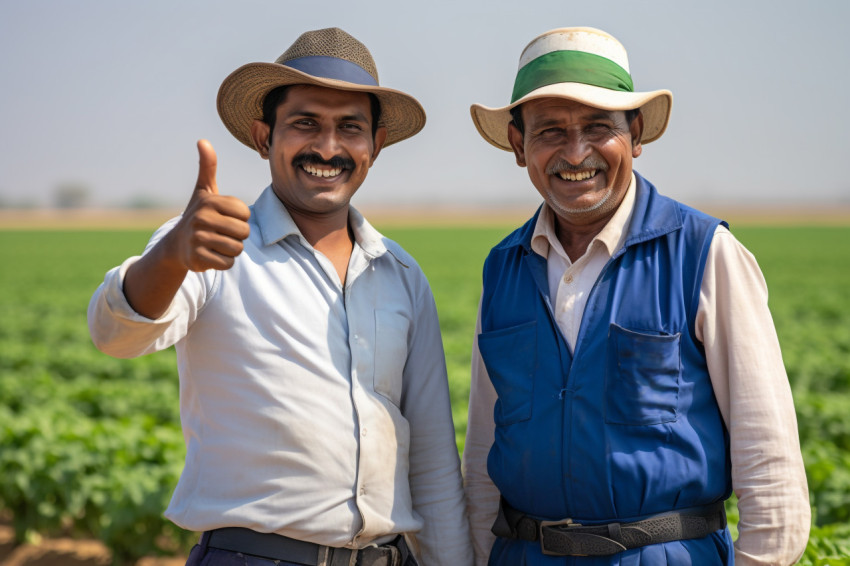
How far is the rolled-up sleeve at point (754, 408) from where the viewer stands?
7.49ft

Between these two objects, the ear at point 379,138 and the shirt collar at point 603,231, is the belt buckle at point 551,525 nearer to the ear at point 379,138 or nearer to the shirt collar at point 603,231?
the shirt collar at point 603,231

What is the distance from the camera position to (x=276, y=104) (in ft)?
8.90

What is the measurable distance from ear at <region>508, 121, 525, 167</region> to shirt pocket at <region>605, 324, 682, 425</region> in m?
0.80

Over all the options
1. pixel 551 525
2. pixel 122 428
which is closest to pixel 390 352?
pixel 551 525

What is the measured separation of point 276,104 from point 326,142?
27 centimetres

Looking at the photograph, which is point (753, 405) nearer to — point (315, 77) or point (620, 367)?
point (620, 367)

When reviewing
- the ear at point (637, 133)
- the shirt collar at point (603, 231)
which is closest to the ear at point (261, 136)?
the shirt collar at point (603, 231)

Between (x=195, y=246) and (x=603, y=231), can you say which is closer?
(x=195, y=246)

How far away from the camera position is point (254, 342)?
2.38 m

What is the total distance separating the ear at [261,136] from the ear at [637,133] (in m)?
1.22

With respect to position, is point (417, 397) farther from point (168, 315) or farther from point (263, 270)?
point (168, 315)

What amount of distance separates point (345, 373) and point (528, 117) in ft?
3.36

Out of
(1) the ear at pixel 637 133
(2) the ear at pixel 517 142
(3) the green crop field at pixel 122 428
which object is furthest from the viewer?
(3) the green crop field at pixel 122 428

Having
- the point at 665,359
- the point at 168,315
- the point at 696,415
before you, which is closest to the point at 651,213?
the point at 665,359
